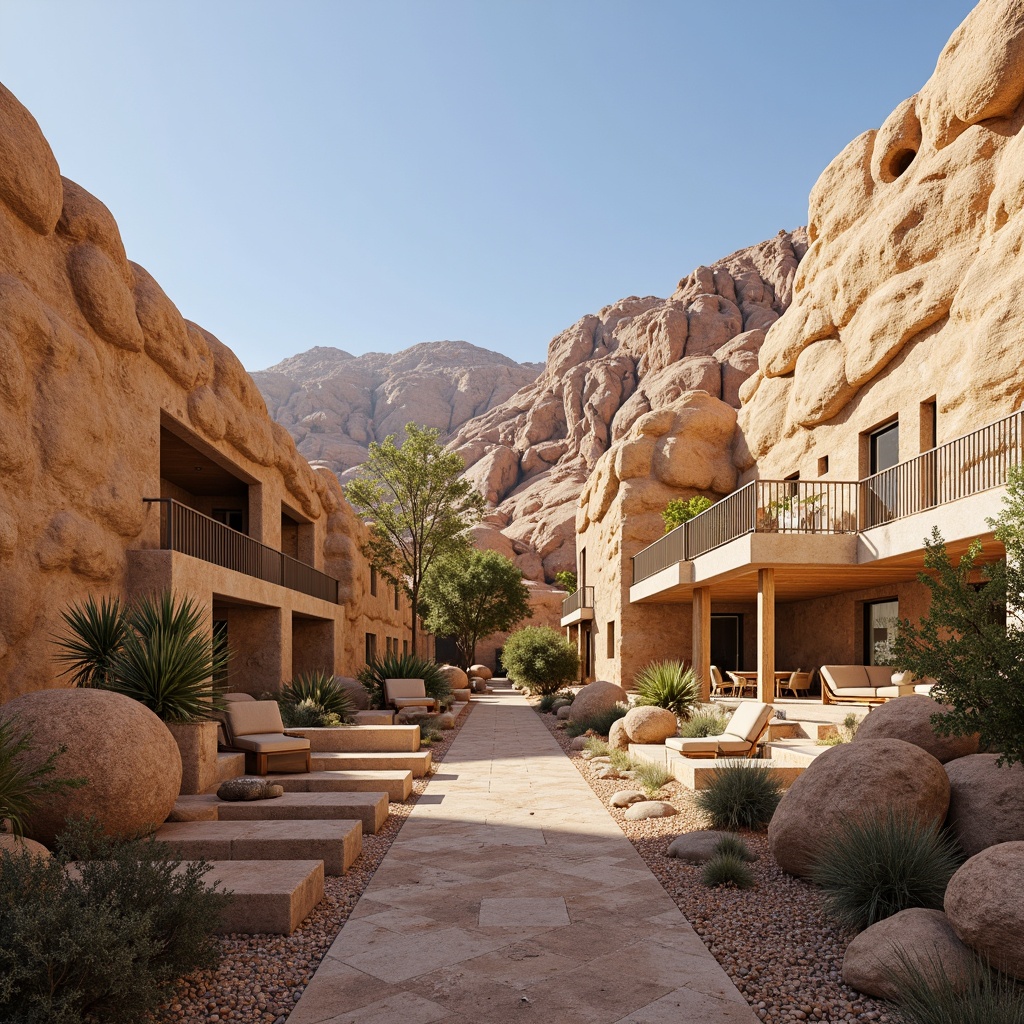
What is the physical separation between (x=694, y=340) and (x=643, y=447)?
3157 centimetres

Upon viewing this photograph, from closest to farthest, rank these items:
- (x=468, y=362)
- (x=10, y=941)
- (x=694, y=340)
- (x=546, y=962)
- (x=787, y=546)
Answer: (x=10, y=941), (x=546, y=962), (x=787, y=546), (x=694, y=340), (x=468, y=362)

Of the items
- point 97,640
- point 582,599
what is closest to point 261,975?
point 97,640

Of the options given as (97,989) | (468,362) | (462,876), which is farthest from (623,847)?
(468,362)

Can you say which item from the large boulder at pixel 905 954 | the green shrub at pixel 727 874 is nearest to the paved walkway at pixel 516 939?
the green shrub at pixel 727 874

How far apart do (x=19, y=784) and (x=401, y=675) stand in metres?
13.2

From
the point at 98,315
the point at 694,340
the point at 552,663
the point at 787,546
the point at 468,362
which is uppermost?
the point at 468,362

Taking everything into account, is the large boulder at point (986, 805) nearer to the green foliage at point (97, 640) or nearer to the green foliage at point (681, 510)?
the green foliage at point (97, 640)

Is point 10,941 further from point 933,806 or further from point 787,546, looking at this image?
point 787,546

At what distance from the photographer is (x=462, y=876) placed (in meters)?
5.94

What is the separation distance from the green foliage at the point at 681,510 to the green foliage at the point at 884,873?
675 inches

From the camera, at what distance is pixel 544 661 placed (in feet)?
81.7

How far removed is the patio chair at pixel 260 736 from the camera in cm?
934

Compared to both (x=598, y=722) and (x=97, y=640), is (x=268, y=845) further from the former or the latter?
(x=598, y=722)

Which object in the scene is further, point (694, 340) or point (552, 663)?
point (694, 340)
